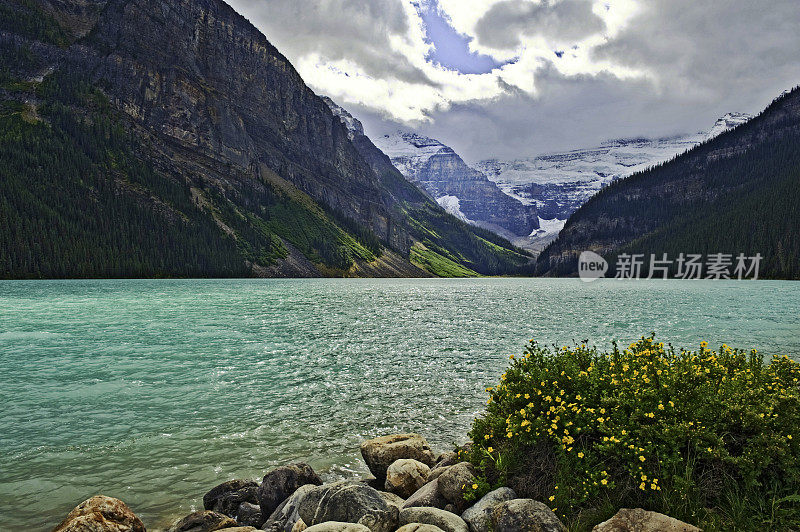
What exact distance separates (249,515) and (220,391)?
14.2m

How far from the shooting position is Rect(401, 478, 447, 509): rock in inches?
458

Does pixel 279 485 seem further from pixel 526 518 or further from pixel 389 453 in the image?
pixel 526 518

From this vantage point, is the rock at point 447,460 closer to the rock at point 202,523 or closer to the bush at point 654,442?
the bush at point 654,442

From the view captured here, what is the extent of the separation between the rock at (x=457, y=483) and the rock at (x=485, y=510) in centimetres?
70

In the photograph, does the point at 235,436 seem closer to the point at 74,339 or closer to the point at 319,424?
the point at 319,424

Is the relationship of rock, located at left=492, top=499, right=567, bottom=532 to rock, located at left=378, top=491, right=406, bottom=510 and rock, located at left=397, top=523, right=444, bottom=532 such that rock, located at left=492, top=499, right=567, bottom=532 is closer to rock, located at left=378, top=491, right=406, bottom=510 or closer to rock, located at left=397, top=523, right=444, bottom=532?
rock, located at left=397, top=523, right=444, bottom=532

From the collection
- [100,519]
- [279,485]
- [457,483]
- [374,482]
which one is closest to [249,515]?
[279,485]

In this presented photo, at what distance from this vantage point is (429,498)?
11.8 m

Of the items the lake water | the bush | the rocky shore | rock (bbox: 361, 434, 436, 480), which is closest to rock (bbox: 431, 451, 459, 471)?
the rocky shore

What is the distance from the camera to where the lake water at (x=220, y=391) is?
1531cm

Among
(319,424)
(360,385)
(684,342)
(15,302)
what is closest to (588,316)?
(684,342)

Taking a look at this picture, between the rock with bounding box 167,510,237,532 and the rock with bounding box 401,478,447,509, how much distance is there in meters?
5.06

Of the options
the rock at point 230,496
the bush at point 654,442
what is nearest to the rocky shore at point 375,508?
the rock at point 230,496

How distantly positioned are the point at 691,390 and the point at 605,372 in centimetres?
218
